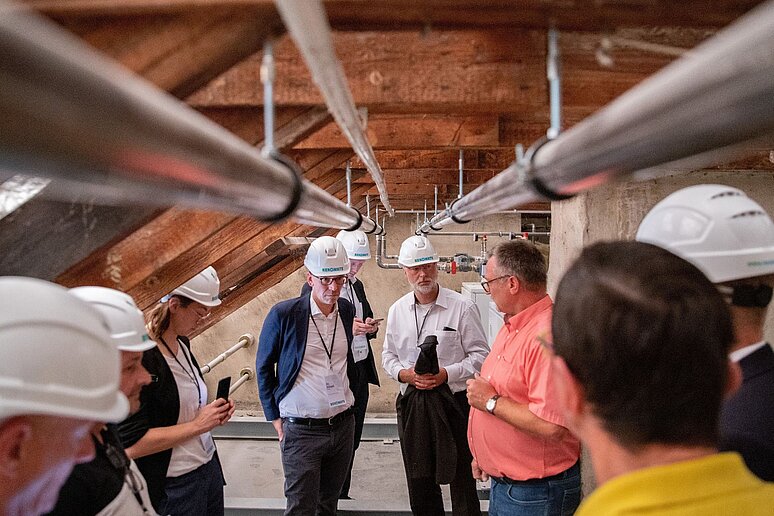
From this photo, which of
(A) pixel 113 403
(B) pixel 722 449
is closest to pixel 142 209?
(A) pixel 113 403

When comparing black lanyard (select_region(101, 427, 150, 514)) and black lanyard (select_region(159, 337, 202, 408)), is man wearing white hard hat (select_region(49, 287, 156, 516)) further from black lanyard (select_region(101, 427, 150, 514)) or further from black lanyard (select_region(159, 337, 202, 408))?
black lanyard (select_region(159, 337, 202, 408))

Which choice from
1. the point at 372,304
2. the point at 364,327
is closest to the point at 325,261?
the point at 364,327

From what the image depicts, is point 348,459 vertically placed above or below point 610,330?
below

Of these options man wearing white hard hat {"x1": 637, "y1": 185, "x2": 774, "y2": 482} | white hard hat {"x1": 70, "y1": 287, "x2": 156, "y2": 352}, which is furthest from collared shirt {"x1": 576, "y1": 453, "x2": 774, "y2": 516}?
white hard hat {"x1": 70, "y1": 287, "x2": 156, "y2": 352}

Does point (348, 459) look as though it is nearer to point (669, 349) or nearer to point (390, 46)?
point (390, 46)

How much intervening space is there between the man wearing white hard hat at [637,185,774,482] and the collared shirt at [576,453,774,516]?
0.47 m

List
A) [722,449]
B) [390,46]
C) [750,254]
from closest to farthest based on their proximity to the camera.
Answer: [722,449] → [750,254] → [390,46]

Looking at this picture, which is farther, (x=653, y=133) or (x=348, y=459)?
(x=348, y=459)

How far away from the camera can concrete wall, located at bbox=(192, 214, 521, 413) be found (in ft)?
22.3

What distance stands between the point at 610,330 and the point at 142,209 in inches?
48.7

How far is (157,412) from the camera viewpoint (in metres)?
2.02

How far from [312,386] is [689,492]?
239 cm

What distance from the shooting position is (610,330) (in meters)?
0.75

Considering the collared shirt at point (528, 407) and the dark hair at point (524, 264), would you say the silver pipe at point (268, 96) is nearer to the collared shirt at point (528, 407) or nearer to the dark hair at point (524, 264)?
the collared shirt at point (528, 407)
